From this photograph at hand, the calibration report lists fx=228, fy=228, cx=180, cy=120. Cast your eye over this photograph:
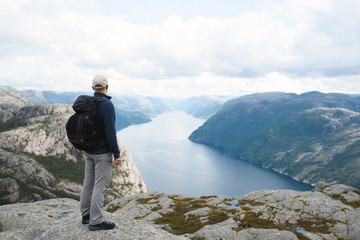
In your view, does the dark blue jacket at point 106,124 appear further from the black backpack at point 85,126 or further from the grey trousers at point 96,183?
the grey trousers at point 96,183

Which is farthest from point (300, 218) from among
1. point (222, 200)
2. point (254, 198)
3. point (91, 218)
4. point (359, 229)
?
point (91, 218)

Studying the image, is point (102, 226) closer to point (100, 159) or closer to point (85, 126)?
point (100, 159)

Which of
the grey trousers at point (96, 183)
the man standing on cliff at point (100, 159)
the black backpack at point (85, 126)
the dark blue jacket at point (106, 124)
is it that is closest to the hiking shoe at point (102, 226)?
the man standing on cliff at point (100, 159)

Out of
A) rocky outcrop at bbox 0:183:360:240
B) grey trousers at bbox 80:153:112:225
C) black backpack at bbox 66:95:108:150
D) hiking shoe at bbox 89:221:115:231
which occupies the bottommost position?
rocky outcrop at bbox 0:183:360:240

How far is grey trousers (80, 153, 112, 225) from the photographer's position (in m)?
10.9

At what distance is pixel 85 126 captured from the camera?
34.4 ft

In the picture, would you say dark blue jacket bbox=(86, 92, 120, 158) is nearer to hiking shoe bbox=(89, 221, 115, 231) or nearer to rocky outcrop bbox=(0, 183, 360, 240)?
hiking shoe bbox=(89, 221, 115, 231)

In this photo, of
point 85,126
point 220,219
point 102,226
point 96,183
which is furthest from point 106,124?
point 220,219

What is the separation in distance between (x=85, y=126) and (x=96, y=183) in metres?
2.82

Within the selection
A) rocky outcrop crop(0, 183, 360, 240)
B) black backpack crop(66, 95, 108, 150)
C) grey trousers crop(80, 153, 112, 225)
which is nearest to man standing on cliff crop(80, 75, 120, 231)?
grey trousers crop(80, 153, 112, 225)

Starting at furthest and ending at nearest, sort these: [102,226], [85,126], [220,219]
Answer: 1. [220,219]
2. [102,226]
3. [85,126]

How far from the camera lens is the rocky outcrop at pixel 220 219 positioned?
1350 cm

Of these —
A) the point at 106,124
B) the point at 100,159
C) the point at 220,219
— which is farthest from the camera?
the point at 220,219

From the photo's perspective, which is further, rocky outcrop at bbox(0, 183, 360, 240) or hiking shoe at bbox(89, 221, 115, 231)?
rocky outcrop at bbox(0, 183, 360, 240)
